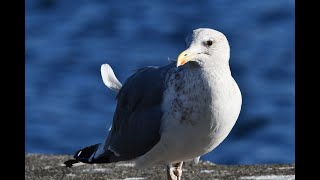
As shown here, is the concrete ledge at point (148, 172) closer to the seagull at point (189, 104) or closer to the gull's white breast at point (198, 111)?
the seagull at point (189, 104)

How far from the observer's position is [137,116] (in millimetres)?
4504

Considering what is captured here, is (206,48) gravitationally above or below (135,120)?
above

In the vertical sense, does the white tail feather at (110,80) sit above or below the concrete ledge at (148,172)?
above

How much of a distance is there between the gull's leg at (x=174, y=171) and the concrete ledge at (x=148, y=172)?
45 centimetres

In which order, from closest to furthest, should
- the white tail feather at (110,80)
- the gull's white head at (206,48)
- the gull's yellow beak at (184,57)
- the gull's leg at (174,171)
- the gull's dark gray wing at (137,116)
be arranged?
the gull's yellow beak at (184,57) < the gull's white head at (206,48) < the gull's dark gray wing at (137,116) < the gull's leg at (174,171) < the white tail feather at (110,80)

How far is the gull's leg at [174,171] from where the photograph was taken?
444cm

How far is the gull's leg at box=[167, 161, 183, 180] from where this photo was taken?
444cm

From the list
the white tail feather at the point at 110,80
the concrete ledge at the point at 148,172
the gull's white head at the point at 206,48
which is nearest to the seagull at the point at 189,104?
the gull's white head at the point at 206,48

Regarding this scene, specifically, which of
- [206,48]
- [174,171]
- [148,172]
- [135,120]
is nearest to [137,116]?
[135,120]

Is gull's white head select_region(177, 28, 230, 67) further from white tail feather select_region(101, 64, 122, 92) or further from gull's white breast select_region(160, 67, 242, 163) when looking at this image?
white tail feather select_region(101, 64, 122, 92)

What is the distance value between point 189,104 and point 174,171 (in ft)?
1.95

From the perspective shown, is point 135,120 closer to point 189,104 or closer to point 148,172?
point 189,104

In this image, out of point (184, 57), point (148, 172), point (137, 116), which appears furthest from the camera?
point (148, 172)
